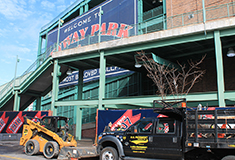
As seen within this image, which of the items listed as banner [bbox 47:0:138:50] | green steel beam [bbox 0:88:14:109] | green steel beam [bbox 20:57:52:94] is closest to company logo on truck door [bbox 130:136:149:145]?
banner [bbox 47:0:138:50]

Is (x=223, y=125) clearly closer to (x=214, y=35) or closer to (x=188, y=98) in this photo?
(x=188, y=98)

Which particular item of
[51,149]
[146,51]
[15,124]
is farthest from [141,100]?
[15,124]

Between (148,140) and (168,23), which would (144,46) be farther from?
(148,140)

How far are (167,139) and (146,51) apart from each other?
11790 millimetres

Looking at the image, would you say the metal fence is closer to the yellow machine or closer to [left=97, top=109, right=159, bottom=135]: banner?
[left=97, top=109, right=159, bottom=135]: banner

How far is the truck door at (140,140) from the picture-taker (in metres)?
8.41

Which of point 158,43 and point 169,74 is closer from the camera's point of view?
point 158,43

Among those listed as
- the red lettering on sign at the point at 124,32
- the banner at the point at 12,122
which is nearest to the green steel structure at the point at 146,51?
the red lettering on sign at the point at 124,32

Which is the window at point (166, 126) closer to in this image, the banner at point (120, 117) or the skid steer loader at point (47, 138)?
the skid steer loader at point (47, 138)

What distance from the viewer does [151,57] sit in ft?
61.2

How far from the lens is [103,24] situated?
25734 mm

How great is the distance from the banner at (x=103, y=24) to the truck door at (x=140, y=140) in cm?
1008

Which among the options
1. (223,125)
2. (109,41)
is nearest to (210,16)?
(109,41)

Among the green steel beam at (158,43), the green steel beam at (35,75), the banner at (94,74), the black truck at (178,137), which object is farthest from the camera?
the banner at (94,74)
